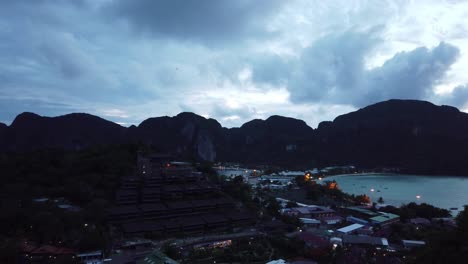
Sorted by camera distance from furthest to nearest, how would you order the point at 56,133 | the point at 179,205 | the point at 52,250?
the point at 56,133
the point at 179,205
the point at 52,250

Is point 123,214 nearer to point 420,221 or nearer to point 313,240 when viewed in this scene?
point 313,240

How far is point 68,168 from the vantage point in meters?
20.2

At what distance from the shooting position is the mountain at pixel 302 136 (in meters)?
44.7

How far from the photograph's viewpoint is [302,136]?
7956 centimetres

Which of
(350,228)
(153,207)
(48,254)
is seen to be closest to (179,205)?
(153,207)

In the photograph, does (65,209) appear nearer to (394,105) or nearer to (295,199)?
(295,199)

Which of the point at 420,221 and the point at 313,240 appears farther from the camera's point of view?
the point at 420,221

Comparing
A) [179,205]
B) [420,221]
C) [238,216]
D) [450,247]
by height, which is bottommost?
[420,221]

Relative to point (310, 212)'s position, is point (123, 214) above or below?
above

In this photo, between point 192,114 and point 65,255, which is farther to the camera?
point 192,114

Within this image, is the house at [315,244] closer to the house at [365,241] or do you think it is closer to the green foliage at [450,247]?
the house at [365,241]

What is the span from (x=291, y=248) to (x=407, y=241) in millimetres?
5509

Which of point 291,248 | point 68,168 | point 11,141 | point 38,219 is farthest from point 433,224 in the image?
point 11,141

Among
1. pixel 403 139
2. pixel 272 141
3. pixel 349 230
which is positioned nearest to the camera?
pixel 349 230
